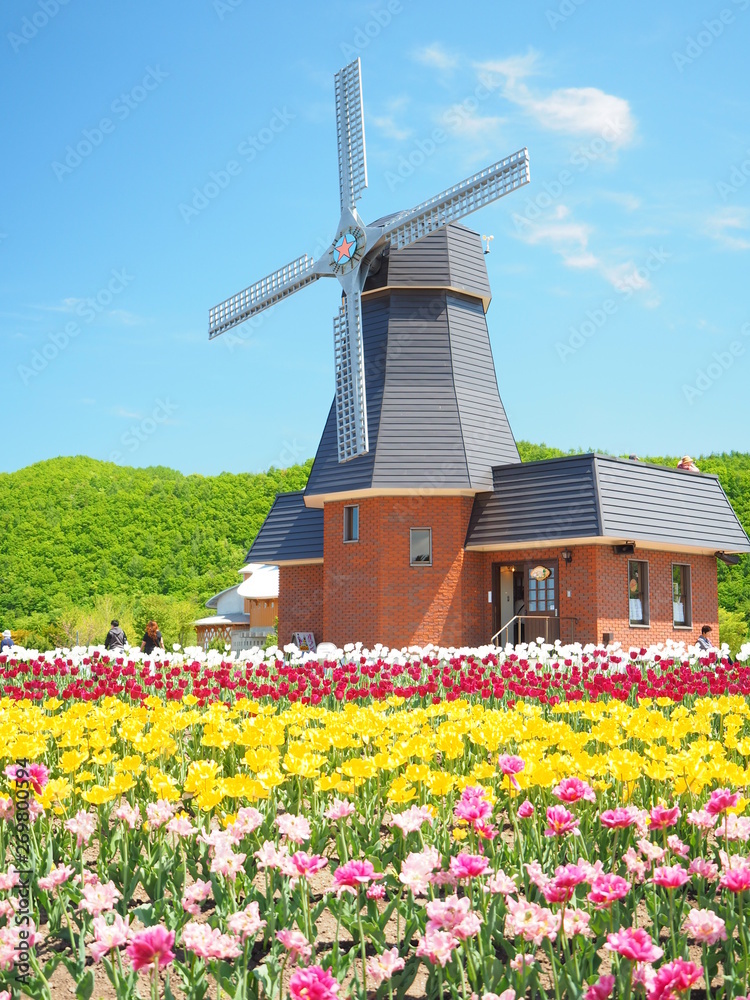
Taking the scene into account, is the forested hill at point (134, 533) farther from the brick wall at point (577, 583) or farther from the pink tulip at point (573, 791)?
the pink tulip at point (573, 791)

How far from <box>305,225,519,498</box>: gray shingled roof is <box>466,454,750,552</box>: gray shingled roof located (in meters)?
0.75

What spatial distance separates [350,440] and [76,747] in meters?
14.3

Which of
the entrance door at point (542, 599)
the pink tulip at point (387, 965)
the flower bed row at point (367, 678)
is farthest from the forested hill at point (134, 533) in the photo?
the pink tulip at point (387, 965)

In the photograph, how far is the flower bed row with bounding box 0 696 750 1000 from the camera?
2.88 metres

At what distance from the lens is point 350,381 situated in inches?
791

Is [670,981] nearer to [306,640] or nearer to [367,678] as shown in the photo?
[367,678]

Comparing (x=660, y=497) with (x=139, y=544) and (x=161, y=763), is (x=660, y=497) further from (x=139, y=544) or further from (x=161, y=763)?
(x=139, y=544)

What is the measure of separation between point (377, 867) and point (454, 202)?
17.4m

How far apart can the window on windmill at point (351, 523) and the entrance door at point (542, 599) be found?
3658 mm

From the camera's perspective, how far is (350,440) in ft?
65.1

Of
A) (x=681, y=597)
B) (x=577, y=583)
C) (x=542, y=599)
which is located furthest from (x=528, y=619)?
(x=681, y=597)

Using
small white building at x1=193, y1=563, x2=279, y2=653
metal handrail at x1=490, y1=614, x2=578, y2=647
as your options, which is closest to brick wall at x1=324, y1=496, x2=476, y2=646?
metal handrail at x1=490, y1=614, x2=578, y2=647

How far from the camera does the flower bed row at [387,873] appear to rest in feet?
9.46

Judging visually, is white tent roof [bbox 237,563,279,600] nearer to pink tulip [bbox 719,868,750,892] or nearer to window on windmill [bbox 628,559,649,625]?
window on windmill [bbox 628,559,649,625]
